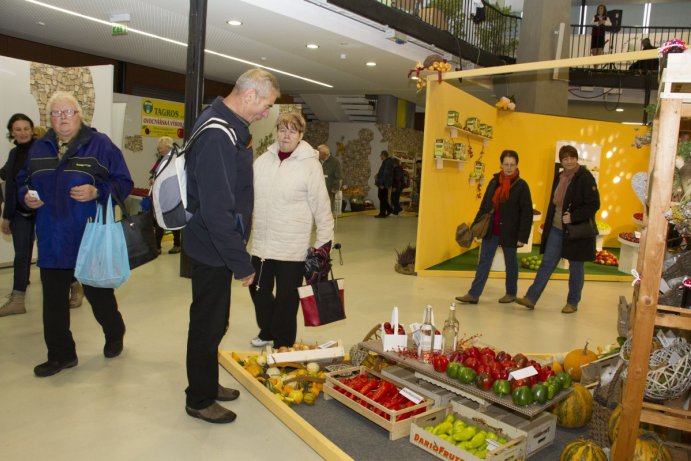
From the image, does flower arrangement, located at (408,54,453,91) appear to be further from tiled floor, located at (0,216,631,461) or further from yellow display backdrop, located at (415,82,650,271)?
tiled floor, located at (0,216,631,461)

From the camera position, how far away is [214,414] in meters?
2.99

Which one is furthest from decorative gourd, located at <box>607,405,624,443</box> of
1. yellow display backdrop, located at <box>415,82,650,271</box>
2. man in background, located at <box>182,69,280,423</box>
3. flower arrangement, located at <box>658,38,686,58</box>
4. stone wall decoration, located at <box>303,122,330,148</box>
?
stone wall decoration, located at <box>303,122,330,148</box>

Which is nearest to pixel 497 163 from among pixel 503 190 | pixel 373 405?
pixel 503 190

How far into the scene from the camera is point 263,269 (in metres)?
3.75

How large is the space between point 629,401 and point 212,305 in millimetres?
1887

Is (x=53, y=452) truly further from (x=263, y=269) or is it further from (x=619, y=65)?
(x=619, y=65)

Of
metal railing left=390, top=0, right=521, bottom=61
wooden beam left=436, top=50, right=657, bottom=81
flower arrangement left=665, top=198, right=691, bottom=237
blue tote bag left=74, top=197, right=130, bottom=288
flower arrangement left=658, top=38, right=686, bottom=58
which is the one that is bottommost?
blue tote bag left=74, top=197, right=130, bottom=288

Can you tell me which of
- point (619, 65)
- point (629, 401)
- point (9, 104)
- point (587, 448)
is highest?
point (619, 65)

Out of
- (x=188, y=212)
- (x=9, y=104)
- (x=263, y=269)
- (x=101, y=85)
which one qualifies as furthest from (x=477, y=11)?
(x=188, y=212)

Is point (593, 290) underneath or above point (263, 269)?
underneath

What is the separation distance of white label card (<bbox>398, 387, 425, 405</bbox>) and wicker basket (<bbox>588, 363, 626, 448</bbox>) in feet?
2.87

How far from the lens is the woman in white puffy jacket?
3611mm

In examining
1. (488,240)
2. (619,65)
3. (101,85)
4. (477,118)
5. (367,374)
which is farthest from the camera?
(619,65)

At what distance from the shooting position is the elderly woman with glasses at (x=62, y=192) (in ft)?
10.9
